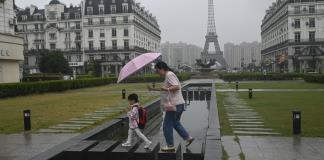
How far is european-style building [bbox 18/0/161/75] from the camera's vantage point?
324 ft

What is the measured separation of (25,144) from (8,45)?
2672cm

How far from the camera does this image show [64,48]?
103062 mm

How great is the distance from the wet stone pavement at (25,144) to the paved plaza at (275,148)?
448cm

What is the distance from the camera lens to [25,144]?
10992 mm

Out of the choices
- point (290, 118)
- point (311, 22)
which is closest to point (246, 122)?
point (290, 118)

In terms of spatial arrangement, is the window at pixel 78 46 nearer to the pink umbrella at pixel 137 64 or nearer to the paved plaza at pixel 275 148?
the paved plaza at pixel 275 148

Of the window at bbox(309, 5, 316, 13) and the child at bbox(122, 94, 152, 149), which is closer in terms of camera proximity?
the child at bbox(122, 94, 152, 149)

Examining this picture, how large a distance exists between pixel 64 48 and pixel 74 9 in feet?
32.8

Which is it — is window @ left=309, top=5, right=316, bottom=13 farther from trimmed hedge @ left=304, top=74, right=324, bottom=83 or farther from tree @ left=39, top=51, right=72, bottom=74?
tree @ left=39, top=51, right=72, bottom=74

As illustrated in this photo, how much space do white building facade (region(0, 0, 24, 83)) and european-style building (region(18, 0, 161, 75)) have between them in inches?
2294

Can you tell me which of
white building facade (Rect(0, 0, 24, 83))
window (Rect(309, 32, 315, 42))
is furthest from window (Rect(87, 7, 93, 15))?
white building facade (Rect(0, 0, 24, 83))

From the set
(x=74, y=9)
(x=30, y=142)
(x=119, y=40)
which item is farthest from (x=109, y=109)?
(x=74, y=9)

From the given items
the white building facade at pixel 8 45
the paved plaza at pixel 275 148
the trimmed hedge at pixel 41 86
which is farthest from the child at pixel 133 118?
the white building facade at pixel 8 45

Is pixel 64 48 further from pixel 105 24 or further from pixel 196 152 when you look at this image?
pixel 196 152
